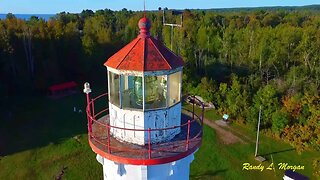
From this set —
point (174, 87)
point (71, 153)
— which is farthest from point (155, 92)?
point (71, 153)

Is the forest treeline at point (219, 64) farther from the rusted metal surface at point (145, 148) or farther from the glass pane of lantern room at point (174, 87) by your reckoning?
the glass pane of lantern room at point (174, 87)

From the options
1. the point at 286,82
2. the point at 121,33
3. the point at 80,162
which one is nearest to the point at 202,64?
the point at 286,82

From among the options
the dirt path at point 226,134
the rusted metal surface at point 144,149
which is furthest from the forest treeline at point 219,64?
the rusted metal surface at point 144,149

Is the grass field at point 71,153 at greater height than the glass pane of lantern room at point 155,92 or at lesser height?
lesser

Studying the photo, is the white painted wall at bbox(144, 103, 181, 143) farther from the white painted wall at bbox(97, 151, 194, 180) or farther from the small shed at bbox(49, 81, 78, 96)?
the small shed at bbox(49, 81, 78, 96)

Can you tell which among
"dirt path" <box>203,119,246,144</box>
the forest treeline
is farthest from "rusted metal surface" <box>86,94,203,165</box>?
the forest treeline

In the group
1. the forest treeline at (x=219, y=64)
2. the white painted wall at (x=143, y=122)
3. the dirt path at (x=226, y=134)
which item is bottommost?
the dirt path at (x=226, y=134)
